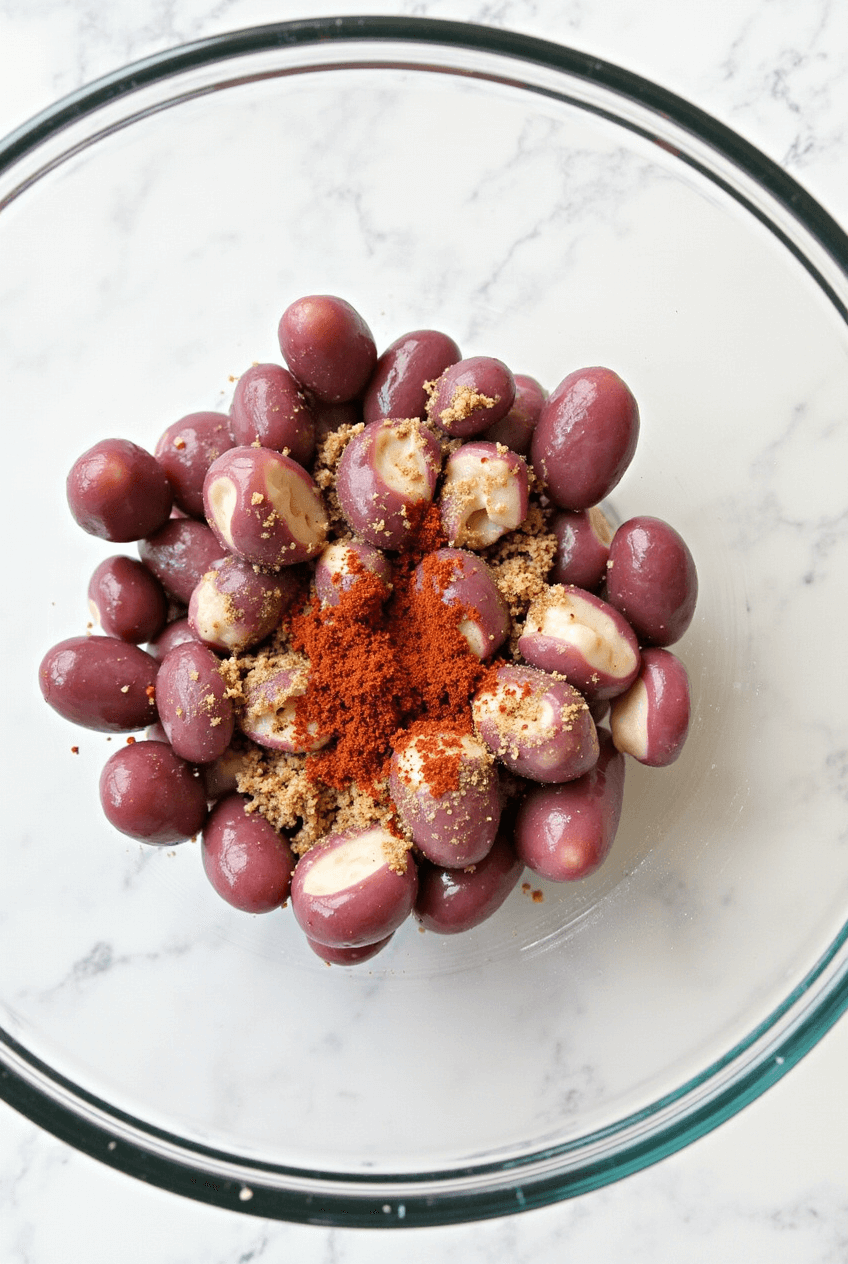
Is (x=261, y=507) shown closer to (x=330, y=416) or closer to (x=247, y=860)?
(x=330, y=416)

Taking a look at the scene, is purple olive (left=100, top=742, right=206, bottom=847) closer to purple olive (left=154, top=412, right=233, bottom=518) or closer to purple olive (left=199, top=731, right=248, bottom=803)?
purple olive (left=199, top=731, right=248, bottom=803)

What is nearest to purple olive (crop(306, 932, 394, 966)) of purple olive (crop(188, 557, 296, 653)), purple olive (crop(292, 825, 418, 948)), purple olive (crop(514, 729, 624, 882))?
purple olive (crop(292, 825, 418, 948))

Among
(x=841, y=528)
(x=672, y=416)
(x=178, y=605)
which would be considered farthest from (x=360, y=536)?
(x=841, y=528)

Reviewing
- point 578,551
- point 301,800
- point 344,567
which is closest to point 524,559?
point 578,551

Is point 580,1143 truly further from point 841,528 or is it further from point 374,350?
point 374,350

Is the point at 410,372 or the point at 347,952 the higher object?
the point at 410,372

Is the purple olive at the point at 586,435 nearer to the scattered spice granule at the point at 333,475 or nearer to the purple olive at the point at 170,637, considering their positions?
the scattered spice granule at the point at 333,475

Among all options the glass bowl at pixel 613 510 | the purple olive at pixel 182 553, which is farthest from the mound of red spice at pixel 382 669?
the glass bowl at pixel 613 510

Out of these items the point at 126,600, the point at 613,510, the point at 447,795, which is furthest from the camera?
the point at 613,510

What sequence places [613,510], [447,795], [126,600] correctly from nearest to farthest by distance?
[447,795] → [126,600] → [613,510]
